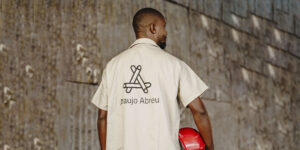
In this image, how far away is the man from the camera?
282 cm

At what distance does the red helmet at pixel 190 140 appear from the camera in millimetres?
3045

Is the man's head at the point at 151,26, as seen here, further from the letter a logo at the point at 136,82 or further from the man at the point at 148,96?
the letter a logo at the point at 136,82

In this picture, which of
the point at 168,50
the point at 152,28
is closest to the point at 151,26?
the point at 152,28

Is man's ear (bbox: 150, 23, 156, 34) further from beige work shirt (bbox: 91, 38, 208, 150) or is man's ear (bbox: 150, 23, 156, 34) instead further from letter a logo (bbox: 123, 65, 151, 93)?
letter a logo (bbox: 123, 65, 151, 93)

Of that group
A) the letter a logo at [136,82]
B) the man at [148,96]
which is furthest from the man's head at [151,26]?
the letter a logo at [136,82]

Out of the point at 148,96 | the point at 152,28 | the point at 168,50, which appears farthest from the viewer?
the point at 168,50

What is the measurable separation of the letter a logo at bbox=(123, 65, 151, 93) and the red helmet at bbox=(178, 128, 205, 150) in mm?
465

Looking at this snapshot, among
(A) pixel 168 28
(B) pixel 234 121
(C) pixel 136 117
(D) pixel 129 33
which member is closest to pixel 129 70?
(C) pixel 136 117

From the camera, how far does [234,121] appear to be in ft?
20.4

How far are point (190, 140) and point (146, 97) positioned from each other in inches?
17.7

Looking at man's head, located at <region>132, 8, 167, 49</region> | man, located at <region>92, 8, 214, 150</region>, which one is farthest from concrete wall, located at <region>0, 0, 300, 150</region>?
man's head, located at <region>132, 8, 167, 49</region>

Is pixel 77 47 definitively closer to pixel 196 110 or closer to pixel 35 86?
pixel 35 86

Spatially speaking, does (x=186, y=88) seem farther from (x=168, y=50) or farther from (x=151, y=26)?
(x=168, y=50)

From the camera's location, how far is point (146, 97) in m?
2.83
